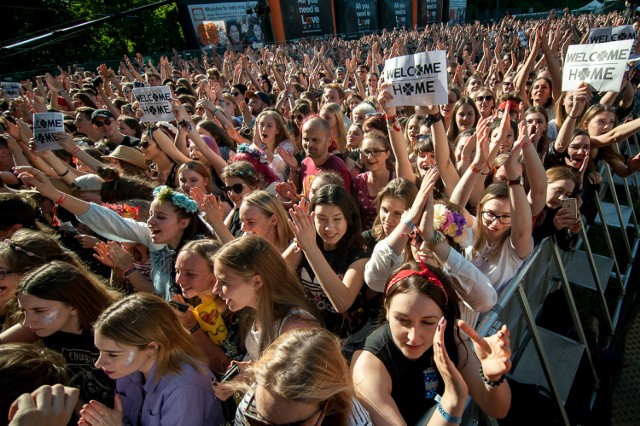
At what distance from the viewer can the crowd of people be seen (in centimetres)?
162

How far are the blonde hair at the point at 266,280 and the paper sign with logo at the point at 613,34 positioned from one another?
5774 millimetres

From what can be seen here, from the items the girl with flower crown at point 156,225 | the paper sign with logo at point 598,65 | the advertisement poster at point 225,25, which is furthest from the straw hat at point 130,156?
the advertisement poster at point 225,25

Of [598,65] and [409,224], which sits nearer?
[409,224]

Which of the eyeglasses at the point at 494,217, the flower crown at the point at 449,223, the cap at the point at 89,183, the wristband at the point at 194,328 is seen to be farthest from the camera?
the cap at the point at 89,183

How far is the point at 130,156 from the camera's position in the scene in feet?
15.6

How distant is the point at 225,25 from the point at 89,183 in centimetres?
2013

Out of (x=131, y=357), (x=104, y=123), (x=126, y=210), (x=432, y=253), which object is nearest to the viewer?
(x=131, y=357)

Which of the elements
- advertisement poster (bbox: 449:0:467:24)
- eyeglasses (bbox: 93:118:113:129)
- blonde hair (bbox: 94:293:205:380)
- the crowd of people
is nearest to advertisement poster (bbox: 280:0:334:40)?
advertisement poster (bbox: 449:0:467:24)

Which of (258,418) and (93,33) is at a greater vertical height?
(93,33)

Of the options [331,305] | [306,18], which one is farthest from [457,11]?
[331,305]

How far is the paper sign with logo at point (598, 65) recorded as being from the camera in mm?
3967

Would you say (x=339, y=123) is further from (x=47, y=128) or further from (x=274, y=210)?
(x=47, y=128)

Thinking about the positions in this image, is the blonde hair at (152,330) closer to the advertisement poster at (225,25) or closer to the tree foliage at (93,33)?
the advertisement poster at (225,25)

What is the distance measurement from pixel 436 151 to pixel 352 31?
26.0m
